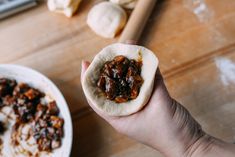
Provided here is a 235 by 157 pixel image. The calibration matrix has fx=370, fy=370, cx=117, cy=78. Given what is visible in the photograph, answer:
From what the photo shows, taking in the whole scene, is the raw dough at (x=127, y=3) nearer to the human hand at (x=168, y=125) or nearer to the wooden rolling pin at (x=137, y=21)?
the wooden rolling pin at (x=137, y=21)

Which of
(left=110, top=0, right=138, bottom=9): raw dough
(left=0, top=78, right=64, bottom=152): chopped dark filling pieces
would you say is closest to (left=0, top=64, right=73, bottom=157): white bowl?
(left=0, top=78, right=64, bottom=152): chopped dark filling pieces

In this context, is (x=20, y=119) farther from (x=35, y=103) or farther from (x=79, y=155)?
(x=79, y=155)

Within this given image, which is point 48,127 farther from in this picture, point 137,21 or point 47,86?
point 137,21

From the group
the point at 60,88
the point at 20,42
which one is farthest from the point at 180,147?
the point at 20,42

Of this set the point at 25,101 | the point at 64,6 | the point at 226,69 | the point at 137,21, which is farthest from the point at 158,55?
the point at 25,101

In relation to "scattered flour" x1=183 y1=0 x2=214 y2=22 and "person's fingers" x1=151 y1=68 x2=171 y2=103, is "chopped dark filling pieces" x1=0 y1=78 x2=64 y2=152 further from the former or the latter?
"scattered flour" x1=183 y1=0 x2=214 y2=22
